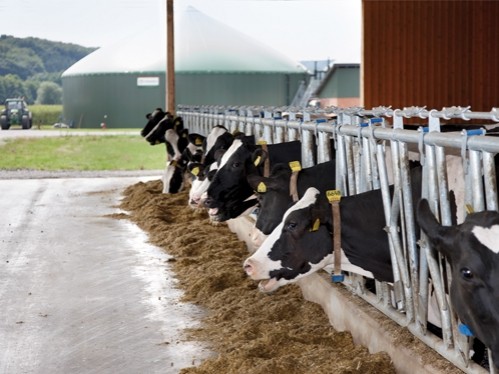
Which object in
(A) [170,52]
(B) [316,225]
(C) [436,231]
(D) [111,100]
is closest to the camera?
(C) [436,231]

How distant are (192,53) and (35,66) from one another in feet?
20.3

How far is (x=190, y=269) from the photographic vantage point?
315 inches

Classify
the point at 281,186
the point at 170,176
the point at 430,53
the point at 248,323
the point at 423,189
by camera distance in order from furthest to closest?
the point at 430,53
the point at 170,176
the point at 281,186
the point at 248,323
the point at 423,189

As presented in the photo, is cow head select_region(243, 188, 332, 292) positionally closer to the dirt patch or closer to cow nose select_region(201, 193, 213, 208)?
the dirt patch

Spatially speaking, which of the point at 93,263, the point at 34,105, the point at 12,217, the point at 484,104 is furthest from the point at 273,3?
the point at 93,263

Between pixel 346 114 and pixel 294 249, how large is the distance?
2085 millimetres

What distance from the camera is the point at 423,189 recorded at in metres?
4.36

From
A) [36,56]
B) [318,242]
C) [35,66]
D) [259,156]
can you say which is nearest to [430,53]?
[259,156]

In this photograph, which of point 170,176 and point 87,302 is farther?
point 170,176

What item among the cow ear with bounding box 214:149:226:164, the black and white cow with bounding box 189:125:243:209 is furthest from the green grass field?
the cow ear with bounding box 214:149:226:164

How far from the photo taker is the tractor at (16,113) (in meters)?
31.8

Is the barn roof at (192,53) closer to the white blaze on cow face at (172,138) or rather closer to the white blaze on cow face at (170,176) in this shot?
the white blaze on cow face at (172,138)

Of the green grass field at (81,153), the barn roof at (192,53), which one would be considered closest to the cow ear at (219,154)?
the green grass field at (81,153)

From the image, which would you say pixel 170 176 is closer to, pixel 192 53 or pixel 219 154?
pixel 219 154
